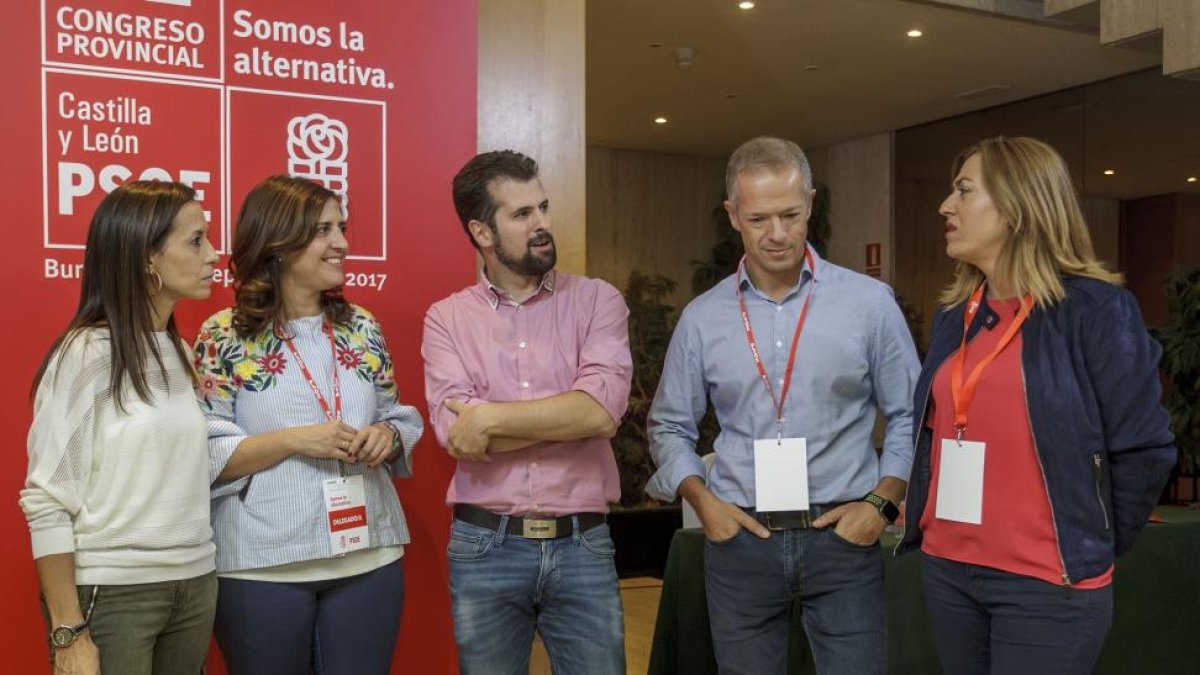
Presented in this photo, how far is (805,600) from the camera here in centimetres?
221

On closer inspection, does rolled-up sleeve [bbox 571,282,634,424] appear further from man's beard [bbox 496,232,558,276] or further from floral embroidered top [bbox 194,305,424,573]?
floral embroidered top [bbox 194,305,424,573]

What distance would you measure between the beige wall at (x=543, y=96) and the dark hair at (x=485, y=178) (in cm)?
80

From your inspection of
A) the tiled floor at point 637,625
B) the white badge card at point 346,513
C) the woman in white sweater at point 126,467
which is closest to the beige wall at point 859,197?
the tiled floor at point 637,625

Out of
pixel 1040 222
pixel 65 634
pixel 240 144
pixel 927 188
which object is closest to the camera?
pixel 65 634

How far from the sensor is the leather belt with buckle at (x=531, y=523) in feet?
7.23

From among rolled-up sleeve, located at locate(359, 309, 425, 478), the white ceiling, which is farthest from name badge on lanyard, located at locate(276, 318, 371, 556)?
the white ceiling

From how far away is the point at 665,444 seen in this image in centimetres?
235

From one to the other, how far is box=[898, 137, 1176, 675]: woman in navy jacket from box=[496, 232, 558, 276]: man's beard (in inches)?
32.1

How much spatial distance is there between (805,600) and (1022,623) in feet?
1.53

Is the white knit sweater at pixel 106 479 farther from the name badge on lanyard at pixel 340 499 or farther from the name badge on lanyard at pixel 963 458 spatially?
the name badge on lanyard at pixel 963 458

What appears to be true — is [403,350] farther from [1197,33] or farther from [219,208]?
[1197,33]

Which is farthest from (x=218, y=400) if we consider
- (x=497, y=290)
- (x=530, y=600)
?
(x=530, y=600)

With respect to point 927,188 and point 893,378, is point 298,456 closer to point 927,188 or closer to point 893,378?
point 893,378

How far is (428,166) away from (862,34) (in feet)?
13.6
